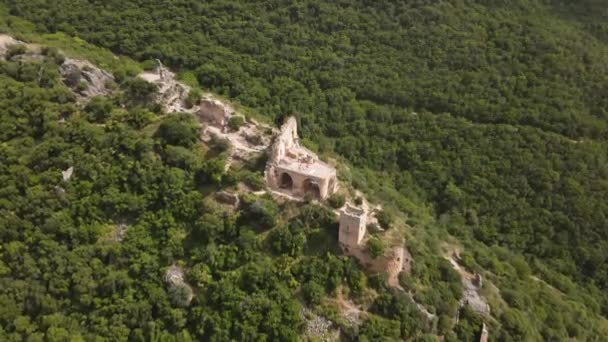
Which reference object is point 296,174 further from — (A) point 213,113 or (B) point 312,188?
(A) point 213,113

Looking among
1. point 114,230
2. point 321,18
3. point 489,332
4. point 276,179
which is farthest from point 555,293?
point 321,18

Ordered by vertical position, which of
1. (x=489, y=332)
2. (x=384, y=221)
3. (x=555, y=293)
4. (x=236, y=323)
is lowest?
(x=555, y=293)

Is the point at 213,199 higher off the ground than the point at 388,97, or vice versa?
the point at 213,199

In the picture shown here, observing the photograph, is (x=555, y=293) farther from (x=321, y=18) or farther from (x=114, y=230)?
(x=321, y=18)

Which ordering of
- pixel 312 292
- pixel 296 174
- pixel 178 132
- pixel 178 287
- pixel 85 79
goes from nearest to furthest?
pixel 312 292 → pixel 178 287 → pixel 296 174 → pixel 178 132 → pixel 85 79

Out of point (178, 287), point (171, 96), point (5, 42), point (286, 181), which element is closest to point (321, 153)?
point (171, 96)

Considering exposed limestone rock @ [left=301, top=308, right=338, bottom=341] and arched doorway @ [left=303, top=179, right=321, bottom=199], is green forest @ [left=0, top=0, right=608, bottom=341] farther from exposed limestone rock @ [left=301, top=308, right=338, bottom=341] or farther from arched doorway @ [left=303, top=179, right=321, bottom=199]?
arched doorway @ [left=303, top=179, right=321, bottom=199]
